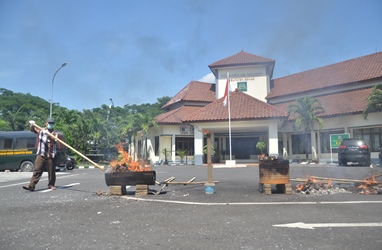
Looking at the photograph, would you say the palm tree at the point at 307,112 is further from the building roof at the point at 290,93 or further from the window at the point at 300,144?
the window at the point at 300,144

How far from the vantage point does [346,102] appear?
2466cm

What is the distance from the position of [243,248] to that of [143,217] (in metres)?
2.01

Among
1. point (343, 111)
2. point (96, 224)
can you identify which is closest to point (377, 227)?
point (96, 224)

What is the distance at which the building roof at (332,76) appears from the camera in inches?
1010

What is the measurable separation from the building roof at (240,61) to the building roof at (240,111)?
411 centimetres

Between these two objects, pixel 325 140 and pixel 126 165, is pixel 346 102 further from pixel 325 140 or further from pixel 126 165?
pixel 126 165

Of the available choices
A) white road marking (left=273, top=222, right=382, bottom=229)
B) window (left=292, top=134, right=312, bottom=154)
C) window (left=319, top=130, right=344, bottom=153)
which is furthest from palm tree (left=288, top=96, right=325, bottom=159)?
white road marking (left=273, top=222, right=382, bottom=229)

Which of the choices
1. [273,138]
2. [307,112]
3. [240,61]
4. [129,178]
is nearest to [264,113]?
[273,138]

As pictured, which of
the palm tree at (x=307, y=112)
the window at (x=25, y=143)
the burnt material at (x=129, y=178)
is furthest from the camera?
the palm tree at (x=307, y=112)

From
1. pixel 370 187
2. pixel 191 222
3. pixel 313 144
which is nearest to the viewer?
pixel 191 222

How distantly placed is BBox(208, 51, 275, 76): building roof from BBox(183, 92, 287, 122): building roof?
13.5 ft

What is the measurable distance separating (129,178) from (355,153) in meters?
14.7

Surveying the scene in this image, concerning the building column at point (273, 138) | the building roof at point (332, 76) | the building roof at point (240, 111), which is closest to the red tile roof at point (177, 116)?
the building roof at point (240, 111)

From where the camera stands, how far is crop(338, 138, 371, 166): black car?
1706cm
